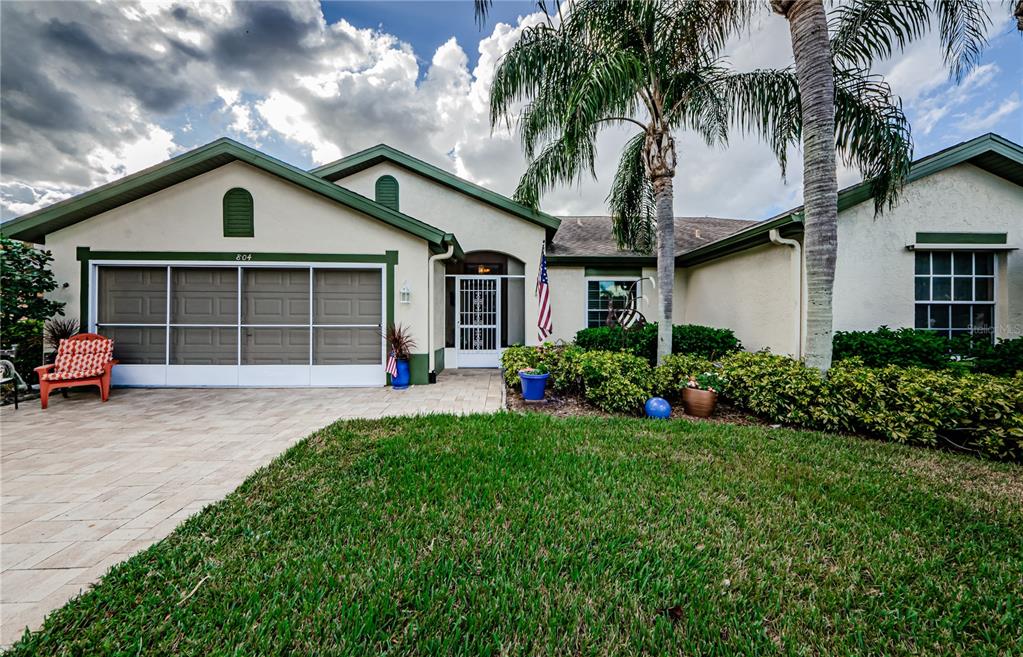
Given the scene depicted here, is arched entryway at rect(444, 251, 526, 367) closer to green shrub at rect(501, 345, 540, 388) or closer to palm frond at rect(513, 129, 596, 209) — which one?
palm frond at rect(513, 129, 596, 209)

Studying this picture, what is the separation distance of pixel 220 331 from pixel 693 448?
358 inches

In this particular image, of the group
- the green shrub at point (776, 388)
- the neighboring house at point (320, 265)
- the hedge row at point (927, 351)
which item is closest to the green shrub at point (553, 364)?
the neighboring house at point (320, 265)

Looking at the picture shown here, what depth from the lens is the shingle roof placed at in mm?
11250

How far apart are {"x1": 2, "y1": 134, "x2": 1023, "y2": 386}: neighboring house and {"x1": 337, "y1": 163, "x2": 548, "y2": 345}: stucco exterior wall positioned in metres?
2.28

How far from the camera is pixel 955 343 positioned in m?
7.17

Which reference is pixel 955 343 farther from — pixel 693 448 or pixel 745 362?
pixel 693 448

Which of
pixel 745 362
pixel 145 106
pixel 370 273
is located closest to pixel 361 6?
pixel 145 106

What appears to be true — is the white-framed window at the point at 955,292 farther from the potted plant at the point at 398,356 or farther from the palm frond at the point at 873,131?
the potted plant at the point at 398,356

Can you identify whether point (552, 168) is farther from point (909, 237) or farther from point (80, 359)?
point (80, 359)

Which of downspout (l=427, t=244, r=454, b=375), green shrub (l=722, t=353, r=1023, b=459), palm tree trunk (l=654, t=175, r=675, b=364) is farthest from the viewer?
downspout (l=427, t=244, r=454, b=375)

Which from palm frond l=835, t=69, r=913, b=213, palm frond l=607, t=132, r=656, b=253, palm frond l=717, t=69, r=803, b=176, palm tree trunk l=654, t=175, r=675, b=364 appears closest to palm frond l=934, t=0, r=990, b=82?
palm frond l=835, t=69, r=913, b=213

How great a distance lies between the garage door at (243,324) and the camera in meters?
7.76

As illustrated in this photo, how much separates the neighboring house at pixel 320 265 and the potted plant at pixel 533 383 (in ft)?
8.51

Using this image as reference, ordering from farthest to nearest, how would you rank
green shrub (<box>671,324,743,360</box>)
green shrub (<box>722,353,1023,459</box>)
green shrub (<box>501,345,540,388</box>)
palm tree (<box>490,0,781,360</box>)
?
green shrub (<box>671,324,743,360</box>) → green shrub (<box>501,345,540,388</box>) → palm tree (<box>490,0,781,360</box>) → green shrub (<box>722,353,1023,459</box>)
